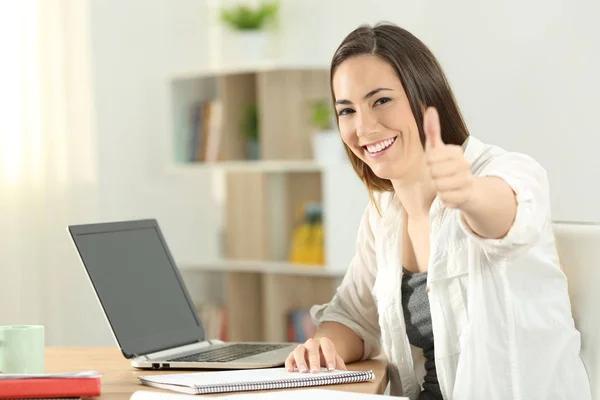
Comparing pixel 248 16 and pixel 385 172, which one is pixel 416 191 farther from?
pixel 248 16

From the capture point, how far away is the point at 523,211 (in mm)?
1339

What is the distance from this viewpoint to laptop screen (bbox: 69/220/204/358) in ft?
5.63

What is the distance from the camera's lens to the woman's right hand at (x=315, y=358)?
1.59 metres

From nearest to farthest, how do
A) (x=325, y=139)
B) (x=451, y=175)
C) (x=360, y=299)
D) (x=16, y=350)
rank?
(x=451, y=175) < (x=16, y=350) < (x=360, y=299) < (x=325, y=139)

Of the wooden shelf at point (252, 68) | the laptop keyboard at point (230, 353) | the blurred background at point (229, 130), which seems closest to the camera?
the laptop keyboard at point (230, 353)

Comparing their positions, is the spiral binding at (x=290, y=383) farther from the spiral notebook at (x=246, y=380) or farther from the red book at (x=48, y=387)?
the red book at (x=48, y=387)

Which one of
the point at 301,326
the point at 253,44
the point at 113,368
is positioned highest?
the point at 253,44

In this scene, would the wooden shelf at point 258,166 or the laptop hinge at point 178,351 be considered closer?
the laptop hinge at point 178,351

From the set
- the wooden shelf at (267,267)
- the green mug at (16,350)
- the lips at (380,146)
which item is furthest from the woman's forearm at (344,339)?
the wooden shelf at (267,267)

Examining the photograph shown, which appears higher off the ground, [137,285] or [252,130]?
[252,130]

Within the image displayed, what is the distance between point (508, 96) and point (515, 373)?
2.06m

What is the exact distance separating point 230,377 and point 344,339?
0.37m

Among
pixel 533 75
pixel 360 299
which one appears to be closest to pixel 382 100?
pixel 360 299

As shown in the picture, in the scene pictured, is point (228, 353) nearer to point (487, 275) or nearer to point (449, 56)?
point (487, 275)
